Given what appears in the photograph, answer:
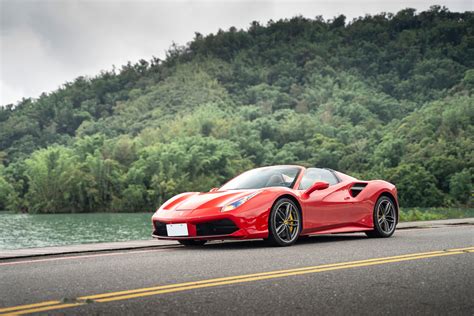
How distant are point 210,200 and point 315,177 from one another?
208 cm

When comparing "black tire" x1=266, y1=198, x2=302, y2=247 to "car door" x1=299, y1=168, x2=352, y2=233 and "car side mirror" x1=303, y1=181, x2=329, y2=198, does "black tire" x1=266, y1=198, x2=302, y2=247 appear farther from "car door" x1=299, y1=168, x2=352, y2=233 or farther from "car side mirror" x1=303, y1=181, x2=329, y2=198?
"car side mirror" x1=303, y1=181, x2=329, y2=198

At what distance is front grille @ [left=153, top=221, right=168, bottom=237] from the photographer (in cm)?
960

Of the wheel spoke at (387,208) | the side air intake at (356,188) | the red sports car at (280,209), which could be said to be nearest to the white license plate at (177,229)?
the red sports car at (280,209)

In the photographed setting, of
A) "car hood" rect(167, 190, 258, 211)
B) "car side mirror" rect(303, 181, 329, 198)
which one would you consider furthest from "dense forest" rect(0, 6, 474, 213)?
"car hood" rect(167, 190, 258, 211)

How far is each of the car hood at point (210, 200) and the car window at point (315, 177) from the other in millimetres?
1155

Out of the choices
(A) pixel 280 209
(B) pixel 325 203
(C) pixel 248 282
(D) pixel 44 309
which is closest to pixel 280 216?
(A) pixel 280 209

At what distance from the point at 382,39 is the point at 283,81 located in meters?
27.0

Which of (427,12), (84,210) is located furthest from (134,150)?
(427,12)

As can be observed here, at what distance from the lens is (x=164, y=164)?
296 ft

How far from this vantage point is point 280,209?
377 inches

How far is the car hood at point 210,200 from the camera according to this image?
30.7 feet

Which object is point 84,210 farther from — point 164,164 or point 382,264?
point 382,264

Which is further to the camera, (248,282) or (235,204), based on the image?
(235,204)

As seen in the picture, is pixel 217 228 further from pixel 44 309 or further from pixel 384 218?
pixel 44 309
